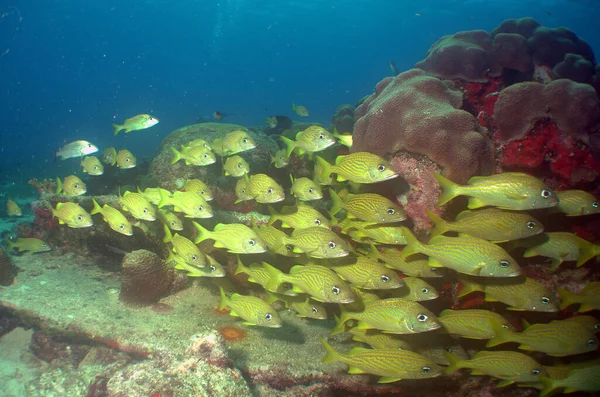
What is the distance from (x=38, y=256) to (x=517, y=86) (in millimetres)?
11826

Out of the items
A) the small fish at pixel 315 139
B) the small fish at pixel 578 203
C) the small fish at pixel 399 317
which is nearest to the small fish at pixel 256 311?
the small fish at pixel 399 317

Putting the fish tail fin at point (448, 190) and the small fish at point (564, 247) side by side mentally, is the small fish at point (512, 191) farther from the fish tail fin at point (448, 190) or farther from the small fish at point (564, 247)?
the small fish at point (564, 247)

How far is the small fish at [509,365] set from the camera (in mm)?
4121

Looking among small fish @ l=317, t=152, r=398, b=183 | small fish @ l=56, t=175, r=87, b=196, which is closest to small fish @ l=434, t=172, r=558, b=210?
small fish @ l=317, t=152, r=398, b=183

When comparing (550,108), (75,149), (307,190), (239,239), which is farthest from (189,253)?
(75,149)

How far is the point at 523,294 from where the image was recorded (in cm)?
425

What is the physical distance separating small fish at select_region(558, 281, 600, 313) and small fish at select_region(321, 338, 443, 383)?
6.63 feet

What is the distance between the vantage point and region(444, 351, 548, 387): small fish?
4.12 meters

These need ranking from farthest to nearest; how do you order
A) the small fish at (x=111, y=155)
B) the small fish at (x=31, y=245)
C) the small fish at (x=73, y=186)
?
1. the small fish at (x=111, y=155)
2. the small fish at (x=31, y=245)
3. the small fish at (x=73, y=186)

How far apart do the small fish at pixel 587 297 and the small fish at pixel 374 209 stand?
2.41 m

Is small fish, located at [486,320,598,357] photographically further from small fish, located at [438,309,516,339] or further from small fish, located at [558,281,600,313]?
small fish, located at [558,281,600,313]

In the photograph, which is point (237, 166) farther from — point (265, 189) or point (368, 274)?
point (368, 274)

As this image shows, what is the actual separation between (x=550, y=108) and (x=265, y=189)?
16.1 ft

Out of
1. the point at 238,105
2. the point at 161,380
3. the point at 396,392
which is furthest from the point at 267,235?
the point at 238,105
